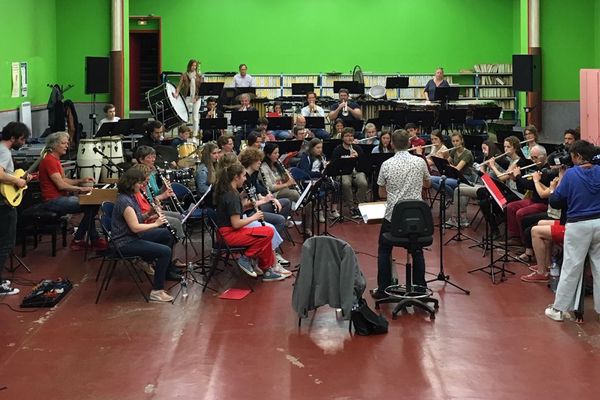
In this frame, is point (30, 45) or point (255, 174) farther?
point (30, 45)

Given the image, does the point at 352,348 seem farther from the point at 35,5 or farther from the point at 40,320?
the point at 35,5

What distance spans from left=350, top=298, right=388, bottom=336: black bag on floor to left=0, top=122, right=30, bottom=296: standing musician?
Answer: 3.54 metres

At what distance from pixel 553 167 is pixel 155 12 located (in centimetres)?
1280

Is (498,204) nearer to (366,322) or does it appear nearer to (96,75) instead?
(366,322)

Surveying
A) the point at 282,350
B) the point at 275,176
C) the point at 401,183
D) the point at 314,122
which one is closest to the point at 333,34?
the point at 314,122

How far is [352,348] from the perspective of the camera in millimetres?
5773

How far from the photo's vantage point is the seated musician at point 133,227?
6906mm

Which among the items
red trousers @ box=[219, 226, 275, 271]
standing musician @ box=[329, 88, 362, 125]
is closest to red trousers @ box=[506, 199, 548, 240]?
red trousers @ box=[219, 226, 275, 271]

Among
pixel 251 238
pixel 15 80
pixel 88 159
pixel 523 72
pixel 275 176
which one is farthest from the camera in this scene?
pixel 523 72

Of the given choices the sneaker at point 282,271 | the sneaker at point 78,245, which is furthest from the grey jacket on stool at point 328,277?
the sneaker at point 78,245

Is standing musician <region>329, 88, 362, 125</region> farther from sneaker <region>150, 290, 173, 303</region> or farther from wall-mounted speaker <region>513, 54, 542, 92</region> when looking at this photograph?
sneaker <region>150, 290, 173, 303</region>

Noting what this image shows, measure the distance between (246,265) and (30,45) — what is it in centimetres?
908

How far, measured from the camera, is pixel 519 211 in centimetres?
858

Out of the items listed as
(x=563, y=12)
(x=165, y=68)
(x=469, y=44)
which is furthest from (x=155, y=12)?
(x=563, y=12)
